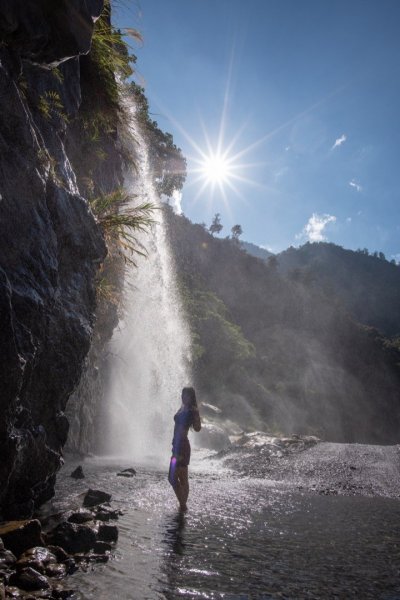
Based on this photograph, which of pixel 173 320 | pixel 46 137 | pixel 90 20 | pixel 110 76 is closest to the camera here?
pixel 90 20

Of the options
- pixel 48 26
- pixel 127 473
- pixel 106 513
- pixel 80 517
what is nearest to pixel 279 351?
pixel 127 473

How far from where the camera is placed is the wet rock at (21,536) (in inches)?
157

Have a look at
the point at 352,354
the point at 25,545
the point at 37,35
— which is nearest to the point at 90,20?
the point at 37,35

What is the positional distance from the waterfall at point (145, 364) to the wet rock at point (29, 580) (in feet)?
43.6

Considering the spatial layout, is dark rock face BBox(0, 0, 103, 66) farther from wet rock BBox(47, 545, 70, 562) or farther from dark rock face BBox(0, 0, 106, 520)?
wet rock BBox(47, 545, 70, 562)

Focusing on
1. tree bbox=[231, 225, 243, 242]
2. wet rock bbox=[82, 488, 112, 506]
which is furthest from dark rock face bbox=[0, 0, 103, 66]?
tree bbox=[231, 225, 243, 242]

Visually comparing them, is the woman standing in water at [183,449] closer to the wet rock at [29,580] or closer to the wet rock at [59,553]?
the wet rock at [59,553]

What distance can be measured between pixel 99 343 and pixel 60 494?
6.98 metres

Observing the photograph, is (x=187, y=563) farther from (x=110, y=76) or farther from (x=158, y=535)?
(x=110, y=76)

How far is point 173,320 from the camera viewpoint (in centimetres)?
3088

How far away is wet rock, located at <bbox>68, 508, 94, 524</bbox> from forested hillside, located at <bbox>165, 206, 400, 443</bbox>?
32535 millimetres

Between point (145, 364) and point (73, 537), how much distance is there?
19.3 meters

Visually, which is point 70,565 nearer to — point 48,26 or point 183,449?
point 183,449

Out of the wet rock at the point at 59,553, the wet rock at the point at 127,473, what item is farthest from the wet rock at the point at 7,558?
the wet rock at the point at 127,473
